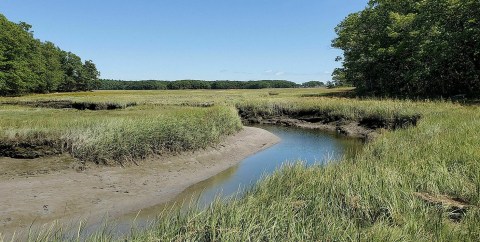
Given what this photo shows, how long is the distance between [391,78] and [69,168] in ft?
141

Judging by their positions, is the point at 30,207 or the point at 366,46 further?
the point at 366,46

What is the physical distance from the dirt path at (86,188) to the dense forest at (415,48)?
2891 centimetres

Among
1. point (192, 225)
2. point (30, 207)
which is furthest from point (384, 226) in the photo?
point (30, 207)

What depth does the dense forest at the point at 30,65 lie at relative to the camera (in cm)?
6350

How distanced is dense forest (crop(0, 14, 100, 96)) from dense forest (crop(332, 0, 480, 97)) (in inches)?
2133

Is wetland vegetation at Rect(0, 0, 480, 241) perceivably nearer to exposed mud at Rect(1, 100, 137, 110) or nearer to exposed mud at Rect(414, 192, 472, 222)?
exposed mud at Rect(414, 192, 472, 222)

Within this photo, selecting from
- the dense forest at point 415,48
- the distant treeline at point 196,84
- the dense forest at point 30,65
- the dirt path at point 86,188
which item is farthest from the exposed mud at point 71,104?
the distant treeline at point 196,84

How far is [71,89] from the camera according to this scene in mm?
107875

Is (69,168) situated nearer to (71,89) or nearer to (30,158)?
(30,158)

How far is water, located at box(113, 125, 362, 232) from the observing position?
11.3 meters

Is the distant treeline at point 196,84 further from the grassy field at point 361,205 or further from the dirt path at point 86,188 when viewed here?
the grassy field at point 361,205

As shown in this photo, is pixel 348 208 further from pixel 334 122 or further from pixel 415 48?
pixel 415 48

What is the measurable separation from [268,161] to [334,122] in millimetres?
15676

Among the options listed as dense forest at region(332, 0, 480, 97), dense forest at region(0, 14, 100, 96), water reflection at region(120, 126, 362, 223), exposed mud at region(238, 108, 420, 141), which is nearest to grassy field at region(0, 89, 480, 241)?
water reflection at region(120, 126, 362, 223)
